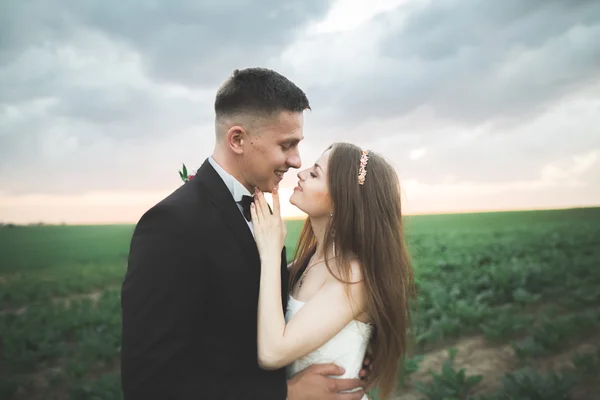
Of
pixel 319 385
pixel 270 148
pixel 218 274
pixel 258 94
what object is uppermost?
pixel 258 94

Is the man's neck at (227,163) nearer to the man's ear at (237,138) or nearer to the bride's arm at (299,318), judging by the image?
the man's ear at (237,138)

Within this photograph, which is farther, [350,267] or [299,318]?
[350,267]

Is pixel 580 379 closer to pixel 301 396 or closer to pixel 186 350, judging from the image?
pixel 301 396

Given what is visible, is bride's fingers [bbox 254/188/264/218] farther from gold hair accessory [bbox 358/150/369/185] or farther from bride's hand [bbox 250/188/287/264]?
gold hair accessory [bbox 358/150/369/185]

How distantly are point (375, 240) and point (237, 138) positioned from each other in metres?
1.00

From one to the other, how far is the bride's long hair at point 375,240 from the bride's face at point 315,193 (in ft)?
0.15

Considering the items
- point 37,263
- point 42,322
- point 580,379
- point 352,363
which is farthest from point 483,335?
point 37,263

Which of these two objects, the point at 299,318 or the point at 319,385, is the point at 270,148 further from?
the point at 319,385

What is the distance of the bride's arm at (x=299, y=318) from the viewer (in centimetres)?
238

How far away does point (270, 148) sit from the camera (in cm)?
272

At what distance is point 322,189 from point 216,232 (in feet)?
3.17

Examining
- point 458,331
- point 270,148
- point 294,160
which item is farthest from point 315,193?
point 458,331

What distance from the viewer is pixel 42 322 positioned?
846 cm

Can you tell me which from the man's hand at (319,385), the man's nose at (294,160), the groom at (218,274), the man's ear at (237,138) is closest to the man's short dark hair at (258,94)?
the groom at (218,274)
